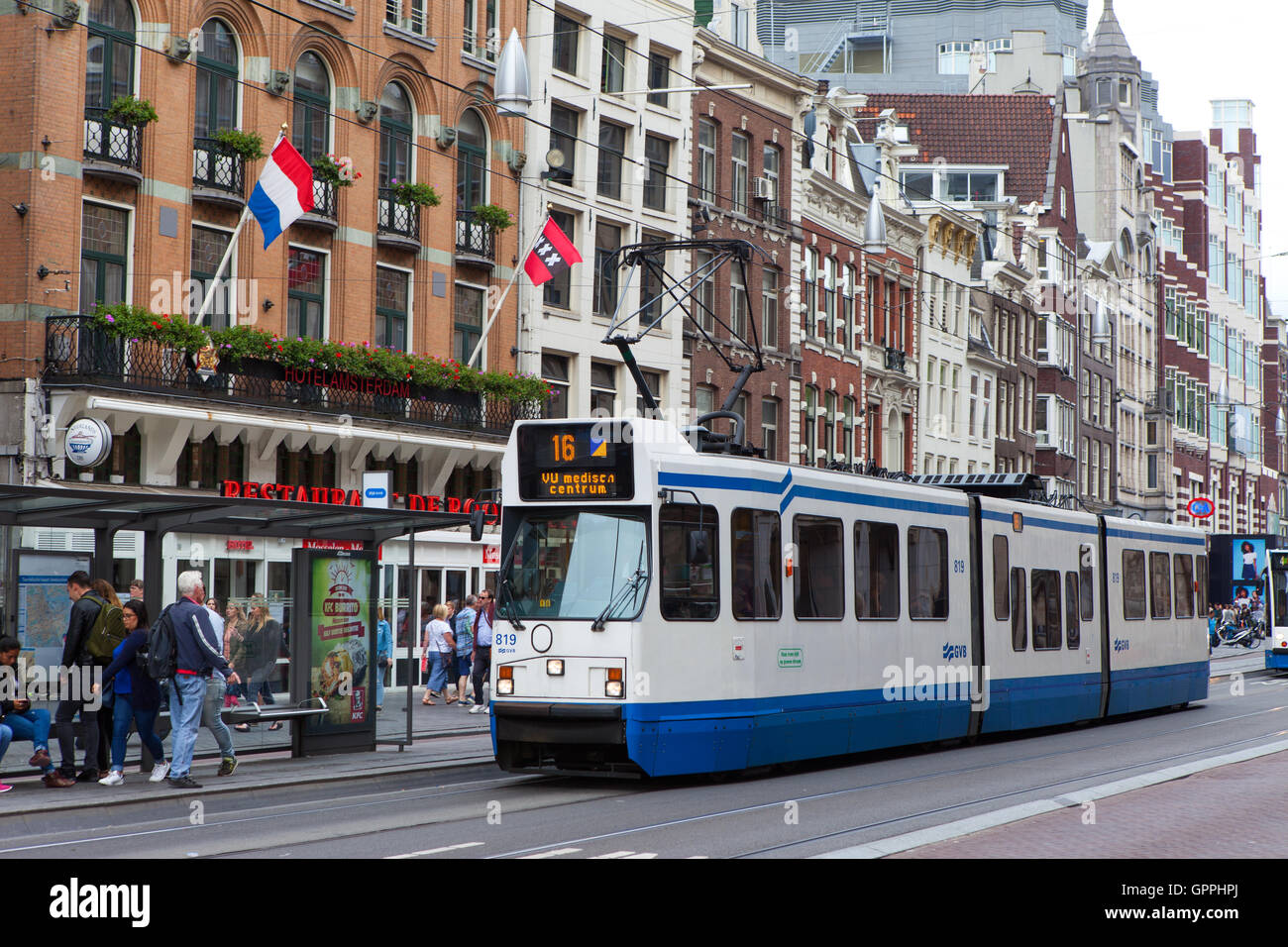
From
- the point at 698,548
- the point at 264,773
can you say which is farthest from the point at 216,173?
the point at 698,548

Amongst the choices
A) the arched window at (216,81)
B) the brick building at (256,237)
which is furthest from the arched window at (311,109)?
the arched window at (216,81)

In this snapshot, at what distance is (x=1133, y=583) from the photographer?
86.9 ft

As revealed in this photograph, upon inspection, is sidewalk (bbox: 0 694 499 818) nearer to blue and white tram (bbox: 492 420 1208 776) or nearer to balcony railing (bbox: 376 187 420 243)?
blue and white tram (bbox: 492 420 1208 776)

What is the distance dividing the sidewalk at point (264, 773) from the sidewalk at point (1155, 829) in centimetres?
715

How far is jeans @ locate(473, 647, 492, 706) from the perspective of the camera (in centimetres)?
2720

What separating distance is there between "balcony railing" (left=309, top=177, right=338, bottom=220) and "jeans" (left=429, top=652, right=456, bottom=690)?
808 cm

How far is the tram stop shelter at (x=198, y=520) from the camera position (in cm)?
1633

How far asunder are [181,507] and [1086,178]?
7039 centimetres

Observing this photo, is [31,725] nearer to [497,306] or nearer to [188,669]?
[188,669]

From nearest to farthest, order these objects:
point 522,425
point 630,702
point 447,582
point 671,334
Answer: point 630,702, point 522,425, point 447,582, point 671,334

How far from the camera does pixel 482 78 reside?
117 ft

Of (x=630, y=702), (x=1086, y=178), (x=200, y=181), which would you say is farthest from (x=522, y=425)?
(x=1086, y=178)
